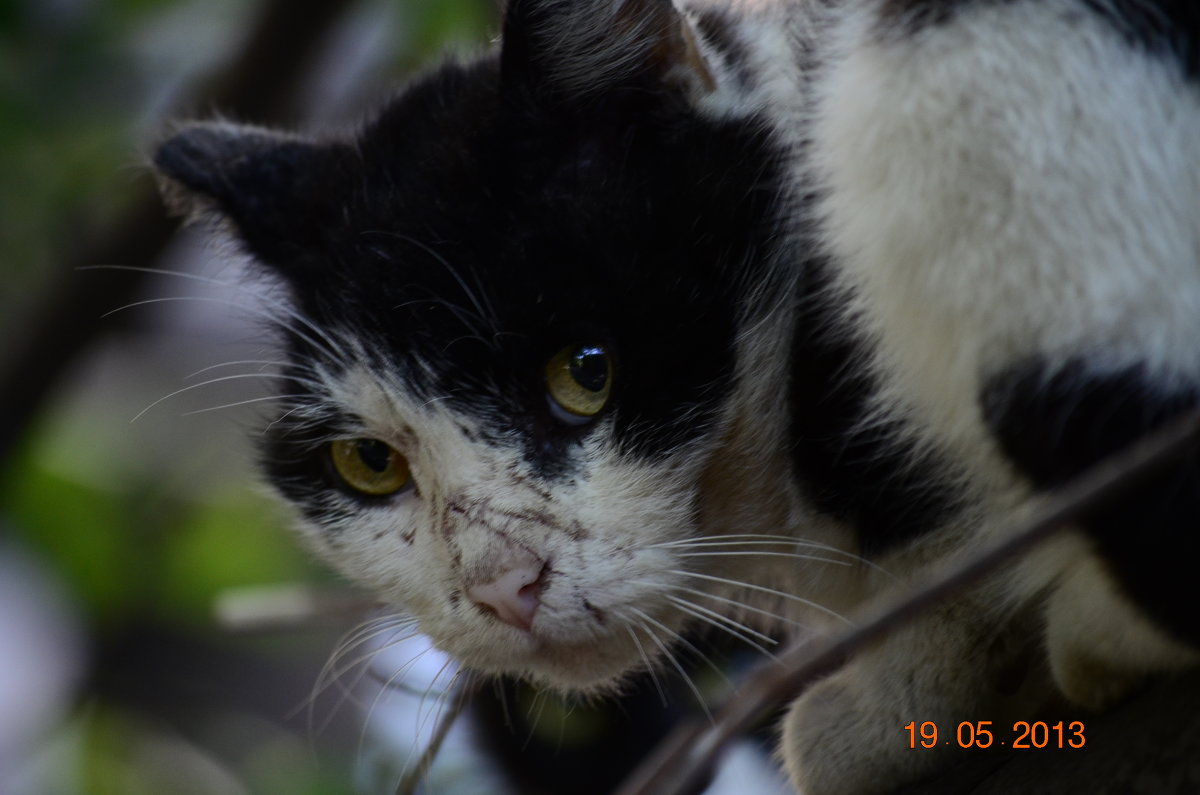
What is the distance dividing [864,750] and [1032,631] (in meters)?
0.22

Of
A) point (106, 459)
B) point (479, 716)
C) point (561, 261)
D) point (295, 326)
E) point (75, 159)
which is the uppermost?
point (75, 159)

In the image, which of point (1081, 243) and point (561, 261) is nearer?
point (1081, 243)

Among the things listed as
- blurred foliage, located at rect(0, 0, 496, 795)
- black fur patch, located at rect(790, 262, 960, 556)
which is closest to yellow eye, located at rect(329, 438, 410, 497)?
black fur patch, located at rect(790, 262, 960, 556)

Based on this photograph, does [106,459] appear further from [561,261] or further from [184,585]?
[561,261]

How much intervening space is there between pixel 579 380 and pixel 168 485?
2489 millimetres

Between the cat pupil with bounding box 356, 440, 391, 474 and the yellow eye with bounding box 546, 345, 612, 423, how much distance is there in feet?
0.94

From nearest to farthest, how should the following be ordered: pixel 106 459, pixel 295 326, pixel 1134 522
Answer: pixel 1134 522 → pixel 295 326 → pixel 106 459

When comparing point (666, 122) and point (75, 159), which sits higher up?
point (75, 159)

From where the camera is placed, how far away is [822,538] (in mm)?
1476

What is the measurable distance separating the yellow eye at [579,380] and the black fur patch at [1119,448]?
503 millimetres

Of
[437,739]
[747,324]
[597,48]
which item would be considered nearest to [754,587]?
[747,324]

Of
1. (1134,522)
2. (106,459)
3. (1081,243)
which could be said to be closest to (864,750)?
(1134,522)

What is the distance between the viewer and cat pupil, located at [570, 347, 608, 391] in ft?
4.74

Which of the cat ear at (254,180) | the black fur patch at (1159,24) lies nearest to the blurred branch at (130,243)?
the cat ear at (254,180)
